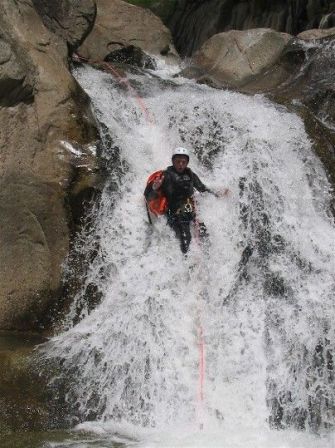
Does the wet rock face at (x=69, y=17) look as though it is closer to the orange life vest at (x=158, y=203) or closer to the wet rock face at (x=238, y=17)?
the orange life vest at (x=158, y=203)

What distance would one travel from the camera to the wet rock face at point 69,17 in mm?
10484

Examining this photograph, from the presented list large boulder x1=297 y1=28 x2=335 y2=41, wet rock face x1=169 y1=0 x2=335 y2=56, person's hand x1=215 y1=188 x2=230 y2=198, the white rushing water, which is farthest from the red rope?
wet rock face x1=169 y1=0 x2=335 y2=56

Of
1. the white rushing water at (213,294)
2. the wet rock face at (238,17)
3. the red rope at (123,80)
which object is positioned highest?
the wet rock face at (238,17)

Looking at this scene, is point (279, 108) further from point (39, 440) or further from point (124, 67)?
point (39, 440)

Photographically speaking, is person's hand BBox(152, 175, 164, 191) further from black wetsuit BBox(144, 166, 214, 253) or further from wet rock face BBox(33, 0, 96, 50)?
wet rock face BBox(33, 0, 96, 50)

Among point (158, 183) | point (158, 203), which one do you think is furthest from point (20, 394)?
point (158, 183)

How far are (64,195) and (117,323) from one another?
1.82 meters

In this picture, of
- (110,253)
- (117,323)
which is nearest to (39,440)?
(117,323)

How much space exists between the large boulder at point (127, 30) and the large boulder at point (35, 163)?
19.3ft

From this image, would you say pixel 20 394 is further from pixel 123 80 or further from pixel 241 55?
pixel 241 55

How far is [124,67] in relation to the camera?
41.2 ft

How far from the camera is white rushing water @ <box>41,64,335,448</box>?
5.99 meters

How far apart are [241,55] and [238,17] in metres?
5.66

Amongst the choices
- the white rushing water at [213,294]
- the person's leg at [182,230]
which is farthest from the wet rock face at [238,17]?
the person's leg at [182,230]
